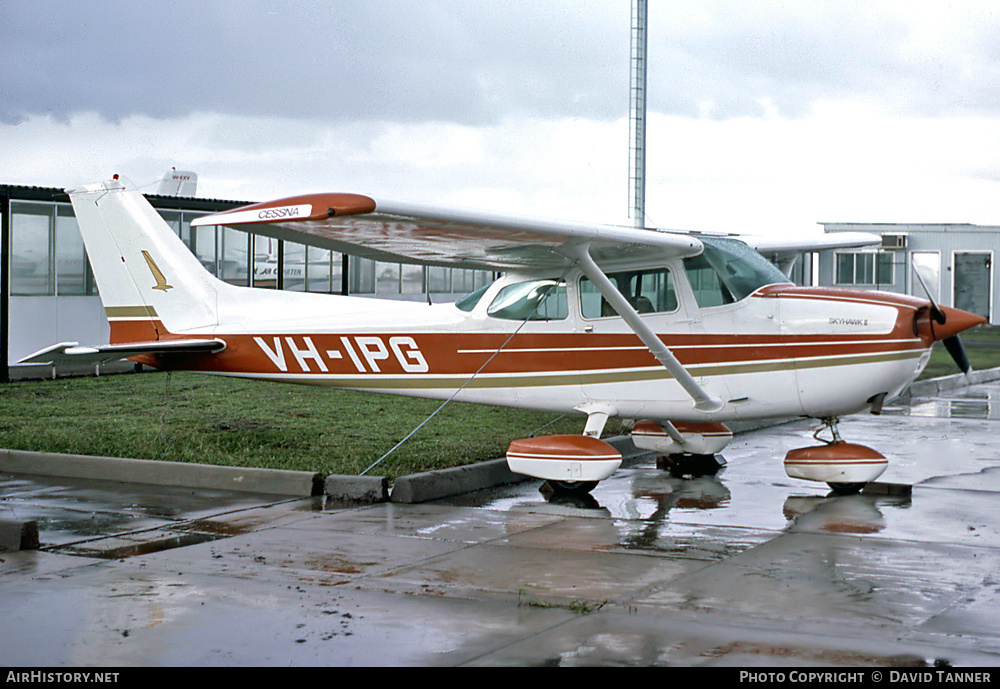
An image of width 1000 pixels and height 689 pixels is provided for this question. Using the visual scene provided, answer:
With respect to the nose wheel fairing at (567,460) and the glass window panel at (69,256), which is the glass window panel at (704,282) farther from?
the glass window panel at (69,256)

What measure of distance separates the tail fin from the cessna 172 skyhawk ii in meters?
0.03

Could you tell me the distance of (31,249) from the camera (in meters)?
22.4

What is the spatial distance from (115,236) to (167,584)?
5.96 metres

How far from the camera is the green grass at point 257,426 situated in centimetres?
1013

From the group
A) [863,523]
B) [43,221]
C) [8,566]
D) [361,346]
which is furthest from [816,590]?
[43,221]

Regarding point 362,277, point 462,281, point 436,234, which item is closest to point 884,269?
point 462,281

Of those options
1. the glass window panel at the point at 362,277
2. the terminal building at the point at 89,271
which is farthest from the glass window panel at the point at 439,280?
the glass window panel at the point at 362,277

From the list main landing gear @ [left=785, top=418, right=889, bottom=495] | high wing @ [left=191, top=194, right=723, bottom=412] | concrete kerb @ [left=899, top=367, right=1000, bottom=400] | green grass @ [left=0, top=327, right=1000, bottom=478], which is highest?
high wing @ [left=191, top=194, right=723, bottom=412]

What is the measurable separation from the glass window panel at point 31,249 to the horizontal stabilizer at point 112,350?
12807mm

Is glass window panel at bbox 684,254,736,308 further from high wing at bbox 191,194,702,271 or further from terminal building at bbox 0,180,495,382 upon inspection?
terminal building at bbox 0,180,495,382

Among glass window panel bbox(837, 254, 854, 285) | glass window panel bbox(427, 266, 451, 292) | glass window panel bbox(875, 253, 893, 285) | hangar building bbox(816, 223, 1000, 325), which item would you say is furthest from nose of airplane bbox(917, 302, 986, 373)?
glass window panel bbox(837, 254, 854, 285)

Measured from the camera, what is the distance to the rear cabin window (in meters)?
9.20

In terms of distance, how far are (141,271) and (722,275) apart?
5.85 m

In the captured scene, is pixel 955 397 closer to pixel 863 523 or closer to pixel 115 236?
pixel 863 523
